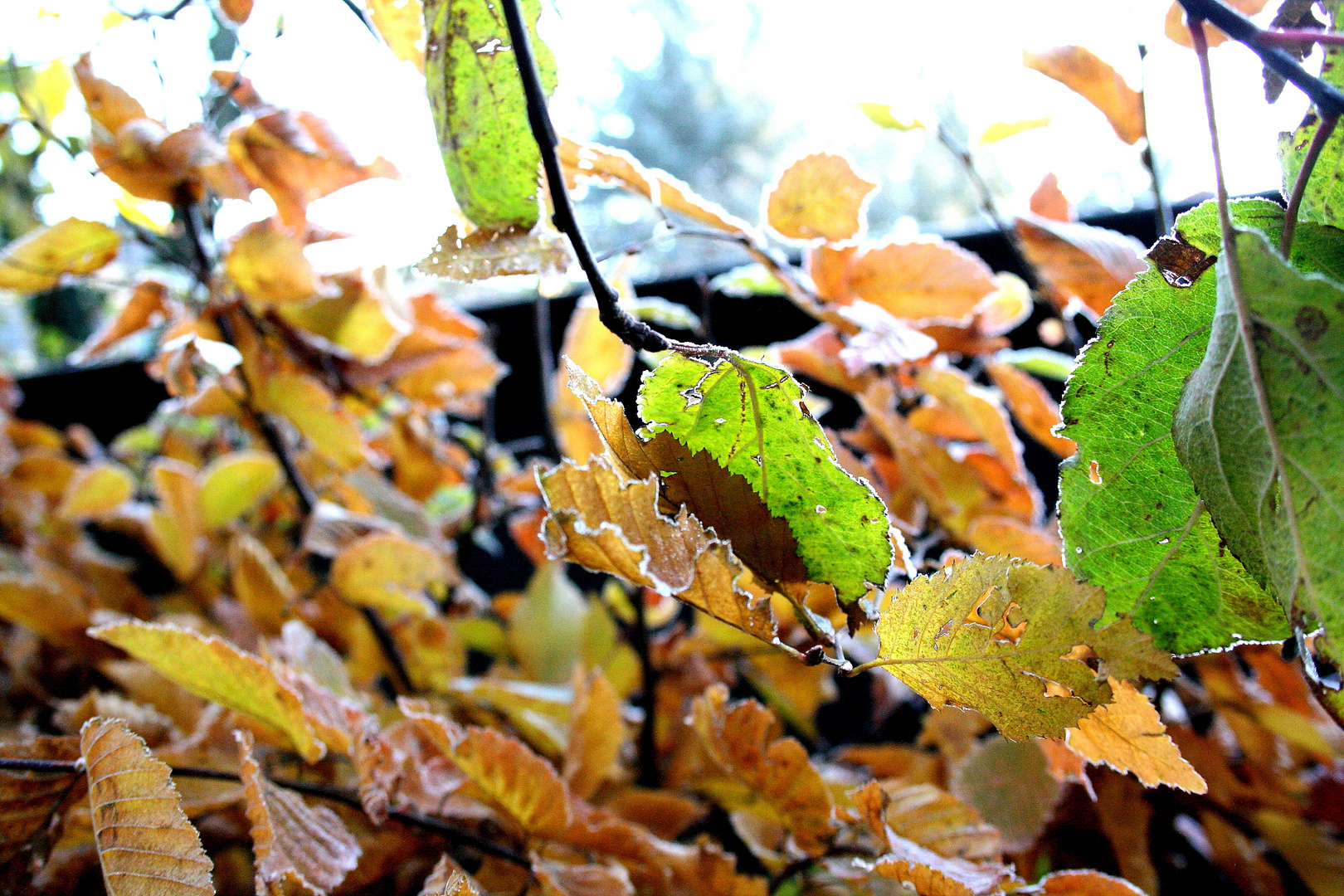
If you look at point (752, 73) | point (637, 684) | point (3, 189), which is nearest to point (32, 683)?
point (637, 684)

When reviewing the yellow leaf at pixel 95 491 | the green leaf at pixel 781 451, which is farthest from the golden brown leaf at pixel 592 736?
the yellow leaf at pixel 95 491

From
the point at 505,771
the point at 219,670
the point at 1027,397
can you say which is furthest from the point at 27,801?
the point at 1027,397

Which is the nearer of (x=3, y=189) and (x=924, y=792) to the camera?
(x=924, y=792)

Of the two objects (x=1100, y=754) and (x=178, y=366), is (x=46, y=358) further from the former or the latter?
(x=1100, y=754)

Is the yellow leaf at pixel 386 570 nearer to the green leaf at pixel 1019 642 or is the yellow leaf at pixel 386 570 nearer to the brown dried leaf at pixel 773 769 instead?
the brown dried leaf at pixel 773 769

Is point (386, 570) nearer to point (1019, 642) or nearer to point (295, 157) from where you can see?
point (295, 157)

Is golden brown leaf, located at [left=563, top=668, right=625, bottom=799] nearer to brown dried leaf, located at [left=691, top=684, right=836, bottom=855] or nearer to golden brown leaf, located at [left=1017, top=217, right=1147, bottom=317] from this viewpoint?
brown dried leaf, located at [left=691, top=684, right=836, bottom=855]
